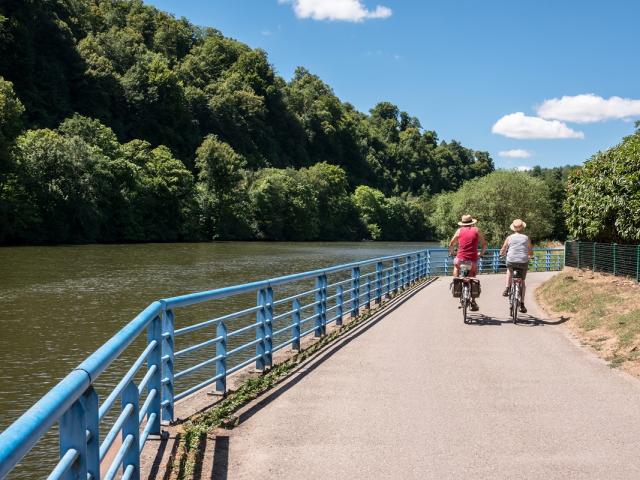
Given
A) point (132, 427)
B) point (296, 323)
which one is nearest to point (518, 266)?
point (296, 323)

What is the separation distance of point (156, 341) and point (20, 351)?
10.7m

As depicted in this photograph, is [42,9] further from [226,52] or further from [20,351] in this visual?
[20,351]

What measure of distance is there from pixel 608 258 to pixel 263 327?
15817 millimetres

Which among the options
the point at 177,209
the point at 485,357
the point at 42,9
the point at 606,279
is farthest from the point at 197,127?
the point at 485,357

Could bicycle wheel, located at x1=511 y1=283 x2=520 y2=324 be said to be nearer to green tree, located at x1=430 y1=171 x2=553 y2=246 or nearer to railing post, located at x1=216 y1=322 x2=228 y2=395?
railing post, located at x1=216 y1=322 x2=228 y2=395

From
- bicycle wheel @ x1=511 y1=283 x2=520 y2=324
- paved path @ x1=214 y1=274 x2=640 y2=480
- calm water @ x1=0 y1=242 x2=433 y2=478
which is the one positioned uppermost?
bicycle wheel @ x1=511 y1=283 x2=520 y2=324

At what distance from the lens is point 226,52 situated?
163 meters

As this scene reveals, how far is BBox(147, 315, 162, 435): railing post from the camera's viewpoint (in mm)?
5160

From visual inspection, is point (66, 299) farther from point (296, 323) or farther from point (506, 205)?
point (506, 205)

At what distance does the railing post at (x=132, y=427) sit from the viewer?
4148 mm

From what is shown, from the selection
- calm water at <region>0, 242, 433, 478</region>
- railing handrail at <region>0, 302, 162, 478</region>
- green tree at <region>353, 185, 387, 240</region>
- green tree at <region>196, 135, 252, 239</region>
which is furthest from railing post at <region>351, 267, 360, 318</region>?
green tree at <region>353, 185, 387, 240</region>

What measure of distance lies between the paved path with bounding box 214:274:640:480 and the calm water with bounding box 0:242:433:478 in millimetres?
3267

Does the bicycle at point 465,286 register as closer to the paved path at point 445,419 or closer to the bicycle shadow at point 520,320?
the bicycle shadow at point 520,320

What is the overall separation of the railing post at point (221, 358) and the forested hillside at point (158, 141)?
168 feet
